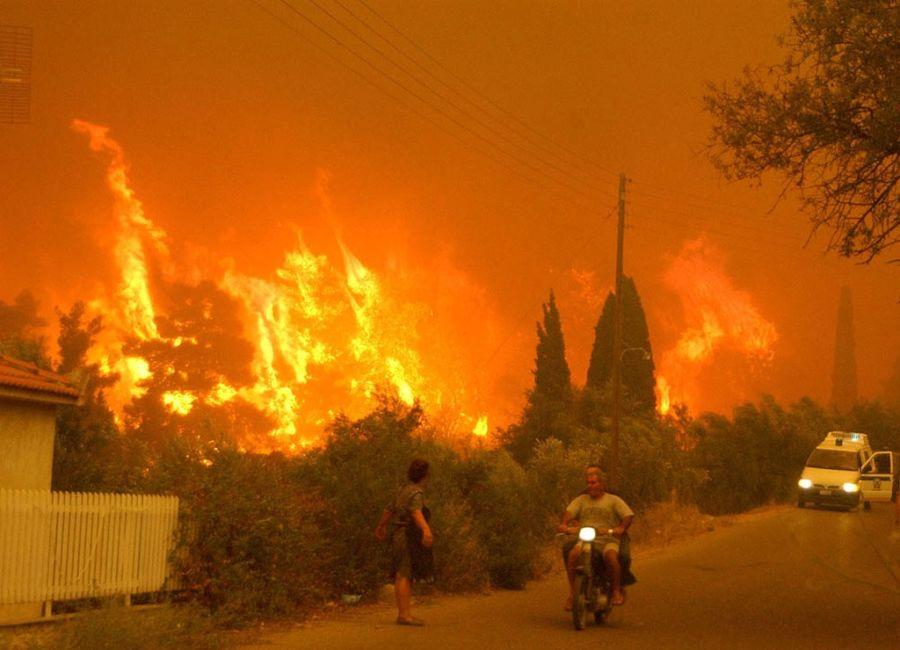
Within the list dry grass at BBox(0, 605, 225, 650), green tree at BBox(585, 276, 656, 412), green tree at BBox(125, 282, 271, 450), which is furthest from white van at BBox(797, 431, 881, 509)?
dry grass at BBox(0, 605, 225, 650)

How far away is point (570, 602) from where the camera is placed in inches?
517

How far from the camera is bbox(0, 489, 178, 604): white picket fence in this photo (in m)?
11.6

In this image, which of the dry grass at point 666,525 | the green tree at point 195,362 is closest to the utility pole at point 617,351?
the dry grass at point 666,525

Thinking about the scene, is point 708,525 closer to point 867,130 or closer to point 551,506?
point 551,506

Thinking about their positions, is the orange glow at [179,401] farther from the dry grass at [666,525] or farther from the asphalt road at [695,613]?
the asphalt road at [695,613]

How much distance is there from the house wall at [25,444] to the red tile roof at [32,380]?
1.10ft

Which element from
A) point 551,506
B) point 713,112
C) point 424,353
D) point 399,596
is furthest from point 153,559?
point 424,353

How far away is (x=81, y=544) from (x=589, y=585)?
5.59 m

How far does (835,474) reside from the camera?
4112 centimetres

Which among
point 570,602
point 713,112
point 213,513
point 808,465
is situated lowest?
point 570,602

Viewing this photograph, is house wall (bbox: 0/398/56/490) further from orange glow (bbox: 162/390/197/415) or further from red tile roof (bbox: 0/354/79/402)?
orange glow (bbox: 162/390/197/415)

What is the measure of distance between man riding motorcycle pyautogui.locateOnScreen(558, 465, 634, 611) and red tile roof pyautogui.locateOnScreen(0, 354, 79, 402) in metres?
6.21

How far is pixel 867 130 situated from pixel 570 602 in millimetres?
6811

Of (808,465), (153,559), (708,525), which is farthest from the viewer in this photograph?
(808,465)
